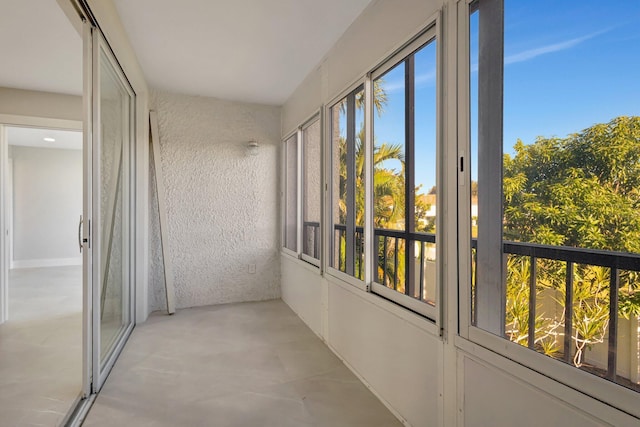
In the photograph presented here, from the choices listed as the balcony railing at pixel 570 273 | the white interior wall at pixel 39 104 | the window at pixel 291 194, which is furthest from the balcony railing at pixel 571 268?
the white interior wall at pixel 39 104

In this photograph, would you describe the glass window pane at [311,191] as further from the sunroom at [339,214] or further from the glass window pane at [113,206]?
the glass window pane at [113,206]

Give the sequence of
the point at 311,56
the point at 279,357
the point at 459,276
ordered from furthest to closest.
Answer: the point at 311,56, the point at 279,357, the point at 459,276

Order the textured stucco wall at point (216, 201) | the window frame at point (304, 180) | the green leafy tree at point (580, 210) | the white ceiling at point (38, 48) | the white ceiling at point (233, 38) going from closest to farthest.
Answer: the green leafy tree at point (580, 210)
the white ceiling at point (233, 38)
the white ceiling at point (38, 48)
the window frame at point (304, 180)
the textured stucco wall at point (216, 201)

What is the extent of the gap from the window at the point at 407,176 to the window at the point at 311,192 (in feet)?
3.63

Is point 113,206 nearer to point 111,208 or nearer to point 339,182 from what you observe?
point 111,208

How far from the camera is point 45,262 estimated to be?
6.66m

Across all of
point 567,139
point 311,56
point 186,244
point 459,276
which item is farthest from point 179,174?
point 567,139

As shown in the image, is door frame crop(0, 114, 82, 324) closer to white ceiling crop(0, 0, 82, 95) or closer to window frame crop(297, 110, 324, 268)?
white ceiling crop(0, 0, 82, 95)

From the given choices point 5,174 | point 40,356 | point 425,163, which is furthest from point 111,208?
point 425,163

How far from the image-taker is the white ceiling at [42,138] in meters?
5.27

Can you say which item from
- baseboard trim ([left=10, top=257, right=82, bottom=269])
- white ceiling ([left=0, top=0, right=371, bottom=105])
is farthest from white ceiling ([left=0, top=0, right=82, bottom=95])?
baseboard trim ([left=10, top=257, right=82, bottom=269])

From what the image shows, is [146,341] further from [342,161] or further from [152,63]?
[152,63]

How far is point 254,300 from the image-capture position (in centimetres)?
433

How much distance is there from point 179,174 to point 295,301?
1983 mm
